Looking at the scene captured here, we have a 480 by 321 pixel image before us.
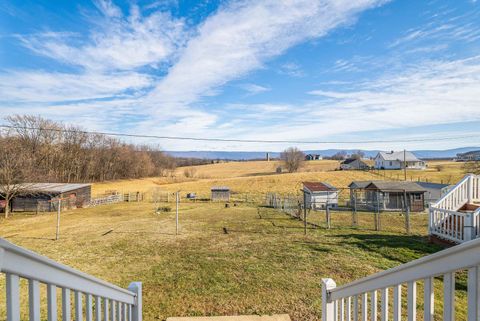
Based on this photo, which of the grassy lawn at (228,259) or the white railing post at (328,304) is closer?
the white railing post at (328,304)

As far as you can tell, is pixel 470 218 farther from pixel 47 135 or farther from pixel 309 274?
pixel 47 135

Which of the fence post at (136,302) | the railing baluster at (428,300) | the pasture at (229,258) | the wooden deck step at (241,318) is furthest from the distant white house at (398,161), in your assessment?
the railing baluster at (428,300)

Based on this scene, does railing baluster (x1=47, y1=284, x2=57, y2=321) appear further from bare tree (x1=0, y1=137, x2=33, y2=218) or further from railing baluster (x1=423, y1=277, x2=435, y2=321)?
bare tree (x1=0, y1=137, x2=33, y2=218)

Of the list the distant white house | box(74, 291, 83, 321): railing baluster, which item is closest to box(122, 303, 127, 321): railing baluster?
box(74, 291, 83, 321): railing baluster

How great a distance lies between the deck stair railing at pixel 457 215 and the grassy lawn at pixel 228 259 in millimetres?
849

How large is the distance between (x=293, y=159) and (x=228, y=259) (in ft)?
186

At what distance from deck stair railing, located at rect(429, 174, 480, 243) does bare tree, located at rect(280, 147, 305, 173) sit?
52782 millimetres

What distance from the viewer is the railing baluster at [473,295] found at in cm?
110

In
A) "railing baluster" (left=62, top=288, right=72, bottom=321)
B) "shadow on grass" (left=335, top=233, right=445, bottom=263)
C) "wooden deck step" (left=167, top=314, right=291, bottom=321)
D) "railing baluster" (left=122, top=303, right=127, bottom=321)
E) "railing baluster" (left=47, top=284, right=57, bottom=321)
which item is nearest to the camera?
"railing baluster" (left=47, top=284, right=57, bottom=321)

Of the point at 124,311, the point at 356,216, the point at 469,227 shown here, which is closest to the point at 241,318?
the point at 124,311

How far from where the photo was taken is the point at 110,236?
12906mm

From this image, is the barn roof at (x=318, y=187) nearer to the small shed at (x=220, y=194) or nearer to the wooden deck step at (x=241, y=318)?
the small shed at (x=220, y=194)

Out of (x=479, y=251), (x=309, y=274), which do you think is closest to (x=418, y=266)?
(x=479, y=251)

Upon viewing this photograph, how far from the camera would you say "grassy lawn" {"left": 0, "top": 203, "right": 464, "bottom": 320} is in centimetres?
600
